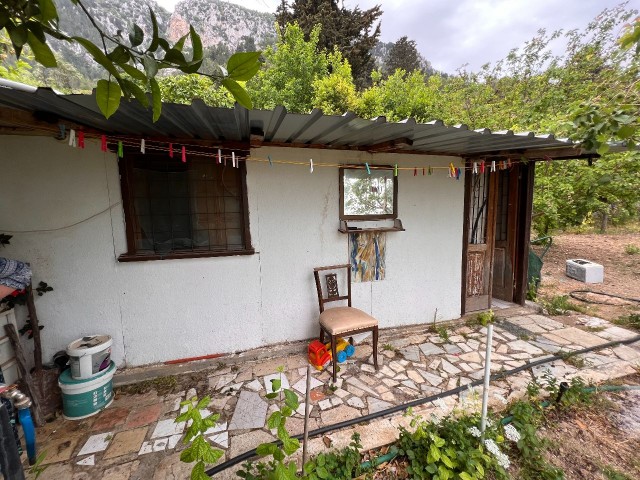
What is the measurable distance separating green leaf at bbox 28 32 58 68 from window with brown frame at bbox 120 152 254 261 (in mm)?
2331

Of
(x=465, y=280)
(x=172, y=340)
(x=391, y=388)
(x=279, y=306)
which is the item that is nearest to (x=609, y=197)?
(x=465, y=280)

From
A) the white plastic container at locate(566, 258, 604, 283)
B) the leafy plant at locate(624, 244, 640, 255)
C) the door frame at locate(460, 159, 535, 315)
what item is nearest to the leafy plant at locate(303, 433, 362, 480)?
the door frame at locate(460, 159, 535, 315)

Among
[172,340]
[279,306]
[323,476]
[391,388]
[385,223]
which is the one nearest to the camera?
[323,476]

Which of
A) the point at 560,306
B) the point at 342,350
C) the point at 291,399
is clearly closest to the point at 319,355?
the point at 342,350

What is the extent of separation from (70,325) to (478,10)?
1906cm

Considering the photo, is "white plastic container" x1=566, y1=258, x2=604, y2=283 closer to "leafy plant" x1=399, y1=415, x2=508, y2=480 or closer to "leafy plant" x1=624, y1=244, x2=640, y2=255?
"leafy plant" x1=624, y1=244, x2=640, y2=255

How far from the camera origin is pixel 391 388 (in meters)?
2.97

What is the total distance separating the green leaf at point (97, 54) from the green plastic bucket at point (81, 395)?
2899mm

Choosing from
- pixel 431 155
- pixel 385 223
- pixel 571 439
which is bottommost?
pixel 571 439

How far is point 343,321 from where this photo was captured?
3.17m

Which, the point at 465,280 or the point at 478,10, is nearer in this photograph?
the point at 465,280

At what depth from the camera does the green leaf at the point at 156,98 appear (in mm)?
828

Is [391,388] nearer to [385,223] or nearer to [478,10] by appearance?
[385,223]

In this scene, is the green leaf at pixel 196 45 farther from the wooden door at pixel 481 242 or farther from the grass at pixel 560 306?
the grass at pixel 560 306
